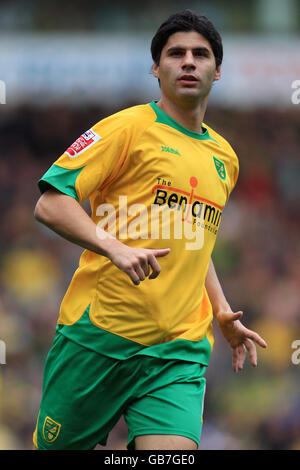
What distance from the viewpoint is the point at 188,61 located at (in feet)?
12.6

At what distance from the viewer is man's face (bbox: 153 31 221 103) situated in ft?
12.7

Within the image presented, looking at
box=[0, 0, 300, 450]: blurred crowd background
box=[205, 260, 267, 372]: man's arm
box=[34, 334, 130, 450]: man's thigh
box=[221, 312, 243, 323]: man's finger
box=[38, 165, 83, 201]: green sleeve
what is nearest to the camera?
box=[38, 165, 83, 201]: green sleeve

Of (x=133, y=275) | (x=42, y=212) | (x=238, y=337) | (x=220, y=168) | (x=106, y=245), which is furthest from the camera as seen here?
(x=238, y=337)

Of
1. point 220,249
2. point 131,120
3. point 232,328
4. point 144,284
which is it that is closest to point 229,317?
point 232,328

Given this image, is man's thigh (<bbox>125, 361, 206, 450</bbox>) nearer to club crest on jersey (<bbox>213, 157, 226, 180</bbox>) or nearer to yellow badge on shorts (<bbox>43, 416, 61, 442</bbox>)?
yellow badge on shorts (<bbox>43, 416, 61, 442</bbox>)

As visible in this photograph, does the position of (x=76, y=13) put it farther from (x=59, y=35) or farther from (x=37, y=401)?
(x=37, y=401)

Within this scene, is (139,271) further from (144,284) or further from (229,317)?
(229,317)

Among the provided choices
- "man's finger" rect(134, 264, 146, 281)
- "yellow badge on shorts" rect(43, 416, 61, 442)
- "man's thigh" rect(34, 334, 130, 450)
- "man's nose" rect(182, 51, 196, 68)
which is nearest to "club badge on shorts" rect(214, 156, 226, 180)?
"man's nose" rect(182, 51, 196, 68)

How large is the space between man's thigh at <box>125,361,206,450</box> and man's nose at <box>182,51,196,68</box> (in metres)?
1.50

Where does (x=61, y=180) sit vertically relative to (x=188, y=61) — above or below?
below

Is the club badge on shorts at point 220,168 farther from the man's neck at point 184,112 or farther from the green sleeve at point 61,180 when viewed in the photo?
the green sleeve at point 61,180

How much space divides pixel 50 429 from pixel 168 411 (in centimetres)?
66
